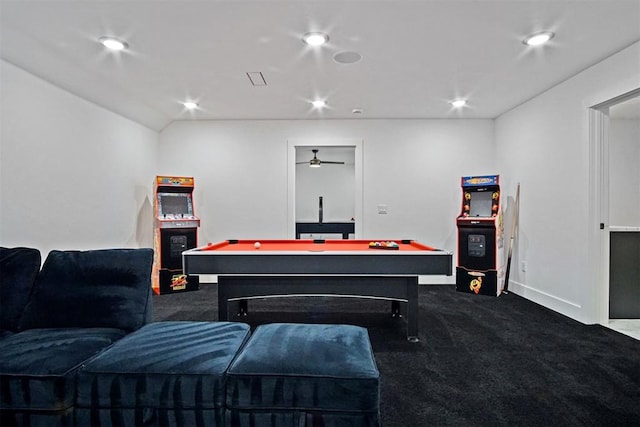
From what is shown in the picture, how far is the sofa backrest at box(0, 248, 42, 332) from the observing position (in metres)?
1.84

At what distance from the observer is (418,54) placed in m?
2.95

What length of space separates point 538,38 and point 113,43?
3.42 metres

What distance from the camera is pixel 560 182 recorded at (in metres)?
3.64

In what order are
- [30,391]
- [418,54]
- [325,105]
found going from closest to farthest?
[30,391], [418,54], [325,105]

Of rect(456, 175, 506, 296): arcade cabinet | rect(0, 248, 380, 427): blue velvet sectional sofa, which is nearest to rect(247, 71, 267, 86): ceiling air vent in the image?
rect(0, 248, 380, 427): blue velvet sectional sofa

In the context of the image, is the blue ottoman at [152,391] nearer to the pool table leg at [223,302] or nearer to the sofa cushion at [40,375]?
the sofa cushion at [40,375]

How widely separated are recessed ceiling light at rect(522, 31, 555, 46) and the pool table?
72.3 inches

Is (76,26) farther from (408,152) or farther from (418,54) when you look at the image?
(408,152)

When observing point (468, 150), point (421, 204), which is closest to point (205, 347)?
point (421, 204)

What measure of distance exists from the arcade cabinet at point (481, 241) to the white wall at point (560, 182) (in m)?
0.33

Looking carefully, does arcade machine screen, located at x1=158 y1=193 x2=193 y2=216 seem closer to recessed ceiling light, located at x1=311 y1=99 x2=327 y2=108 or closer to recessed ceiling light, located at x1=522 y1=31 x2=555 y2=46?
recessed ceiling light, located at x1=311 y1=99 x2=327 y2=108

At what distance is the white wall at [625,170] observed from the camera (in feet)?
14.9

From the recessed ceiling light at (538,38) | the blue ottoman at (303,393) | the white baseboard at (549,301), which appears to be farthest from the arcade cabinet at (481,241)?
the blue ottoman at (303,393)

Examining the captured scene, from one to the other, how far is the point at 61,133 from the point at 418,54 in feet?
11.9
